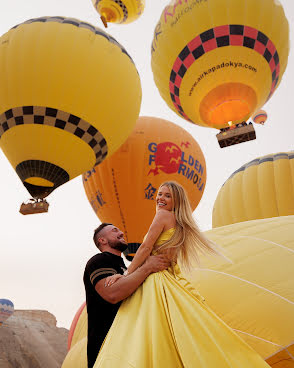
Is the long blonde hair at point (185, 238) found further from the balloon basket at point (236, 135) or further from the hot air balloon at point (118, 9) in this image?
the hot air balloon at point (118, 9)

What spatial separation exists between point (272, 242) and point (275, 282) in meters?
0.48

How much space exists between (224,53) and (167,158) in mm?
2972

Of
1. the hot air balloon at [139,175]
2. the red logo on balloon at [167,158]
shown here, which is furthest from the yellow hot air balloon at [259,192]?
the red logo on balloon at [167,158]

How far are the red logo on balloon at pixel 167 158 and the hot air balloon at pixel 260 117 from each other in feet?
35.2

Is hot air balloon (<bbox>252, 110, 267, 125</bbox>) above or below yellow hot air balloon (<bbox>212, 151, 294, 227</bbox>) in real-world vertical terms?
above

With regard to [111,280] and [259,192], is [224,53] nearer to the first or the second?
[259,192]

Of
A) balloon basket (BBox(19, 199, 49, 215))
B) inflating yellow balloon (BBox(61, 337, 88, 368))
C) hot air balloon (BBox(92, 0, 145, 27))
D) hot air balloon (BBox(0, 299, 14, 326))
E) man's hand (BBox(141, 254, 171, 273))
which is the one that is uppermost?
hot air balloon (BBox(92, 0, 145, 27))

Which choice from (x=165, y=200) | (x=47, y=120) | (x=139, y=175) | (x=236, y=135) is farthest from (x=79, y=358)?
(x=236, y=135)

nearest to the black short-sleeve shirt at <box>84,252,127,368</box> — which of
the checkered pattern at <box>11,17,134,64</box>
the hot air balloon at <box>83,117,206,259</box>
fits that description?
the checkered pattern at <box>11,17,134,64</box>

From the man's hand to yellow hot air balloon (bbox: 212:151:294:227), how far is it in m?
6.30

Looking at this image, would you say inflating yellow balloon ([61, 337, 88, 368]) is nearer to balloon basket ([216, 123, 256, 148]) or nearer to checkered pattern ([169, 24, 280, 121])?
balloon basket ([216, 123, 256, 148])

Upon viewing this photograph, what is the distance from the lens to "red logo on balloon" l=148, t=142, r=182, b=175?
825 cm

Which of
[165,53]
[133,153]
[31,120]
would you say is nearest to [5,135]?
[31,120]

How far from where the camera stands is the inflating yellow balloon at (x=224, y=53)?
6988 mm
